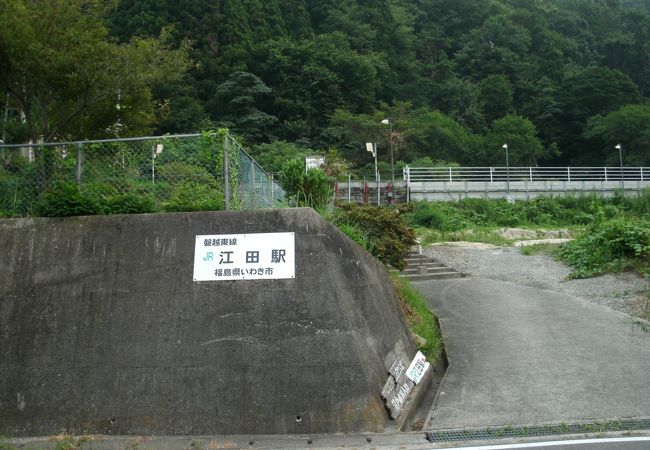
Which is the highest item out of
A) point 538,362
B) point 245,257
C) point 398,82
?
point 398,82

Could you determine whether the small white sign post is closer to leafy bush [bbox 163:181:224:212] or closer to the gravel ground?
leafy bush [bbox 163:181:224:212]

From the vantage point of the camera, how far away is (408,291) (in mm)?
10500

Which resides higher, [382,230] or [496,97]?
[496,97]

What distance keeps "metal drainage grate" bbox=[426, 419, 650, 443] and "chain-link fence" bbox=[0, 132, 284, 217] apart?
3.79 meters

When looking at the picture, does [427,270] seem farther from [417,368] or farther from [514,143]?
[514,143]

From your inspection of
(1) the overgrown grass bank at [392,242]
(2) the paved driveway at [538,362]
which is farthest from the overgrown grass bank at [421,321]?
(2) the paved driveway at [538,362]

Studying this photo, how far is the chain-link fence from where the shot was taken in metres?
7.36

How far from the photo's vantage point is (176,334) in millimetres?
6512

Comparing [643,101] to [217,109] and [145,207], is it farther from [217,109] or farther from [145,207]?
[145,207]

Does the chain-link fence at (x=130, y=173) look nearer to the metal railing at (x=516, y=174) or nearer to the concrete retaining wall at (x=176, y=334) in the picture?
the concrete retaining wall at (x=176, y=334)

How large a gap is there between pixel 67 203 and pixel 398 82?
2452 inches

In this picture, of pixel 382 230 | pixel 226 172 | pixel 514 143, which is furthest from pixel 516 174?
pixel 226 172

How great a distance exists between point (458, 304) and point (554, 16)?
8030 cm

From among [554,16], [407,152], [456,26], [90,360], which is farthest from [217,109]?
[554,16]
